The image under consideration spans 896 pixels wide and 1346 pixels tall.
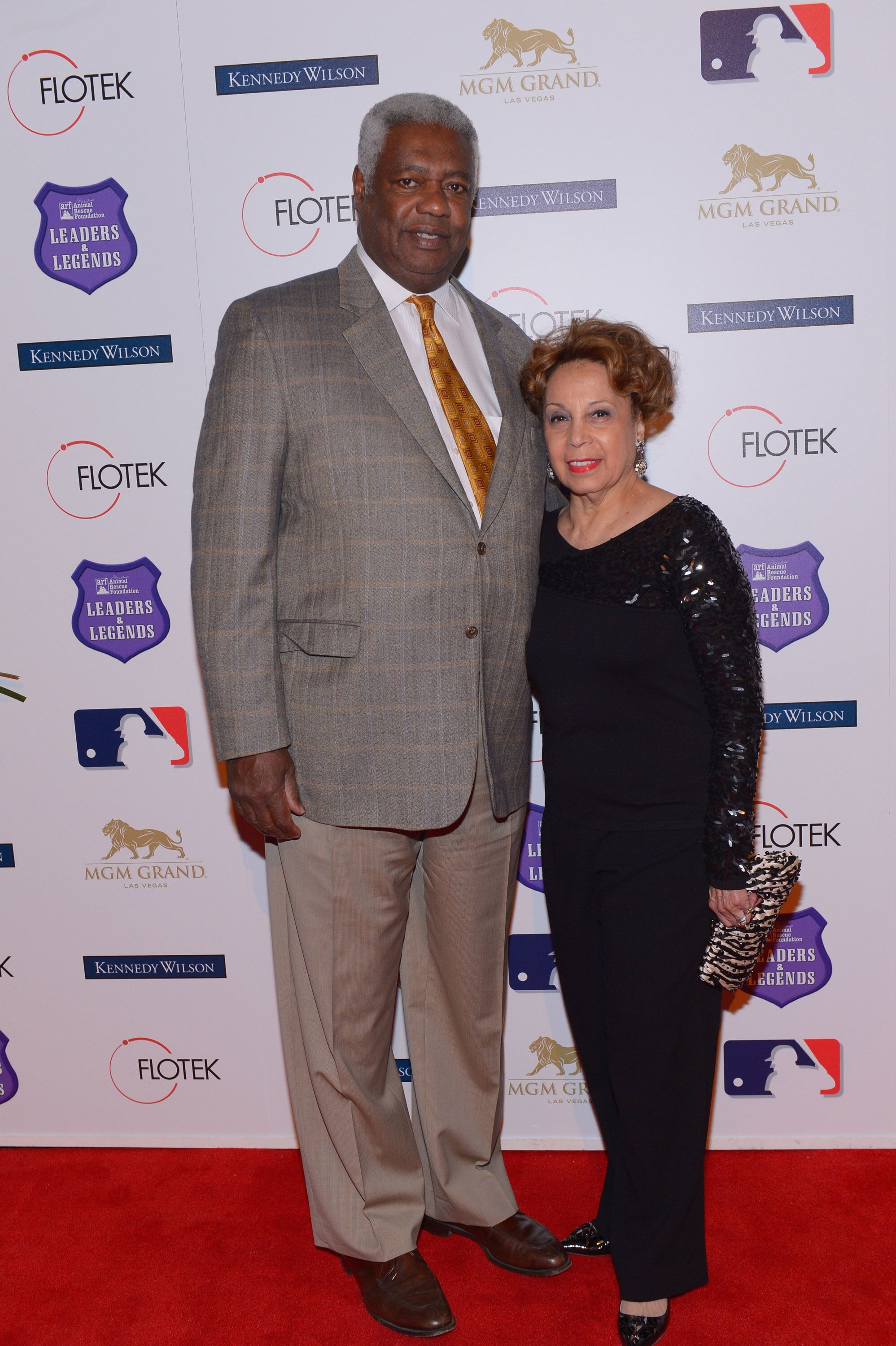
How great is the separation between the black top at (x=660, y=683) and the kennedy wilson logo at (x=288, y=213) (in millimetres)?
A: 1053

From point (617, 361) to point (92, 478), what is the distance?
1358mm

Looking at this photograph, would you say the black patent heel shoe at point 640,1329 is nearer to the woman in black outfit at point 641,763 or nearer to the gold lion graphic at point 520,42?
the woman in black outfit at point 641,763

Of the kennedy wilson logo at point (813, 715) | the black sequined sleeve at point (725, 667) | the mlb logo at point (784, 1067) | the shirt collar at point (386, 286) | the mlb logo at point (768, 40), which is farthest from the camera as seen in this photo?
the mlb logo at point (784, 1067)

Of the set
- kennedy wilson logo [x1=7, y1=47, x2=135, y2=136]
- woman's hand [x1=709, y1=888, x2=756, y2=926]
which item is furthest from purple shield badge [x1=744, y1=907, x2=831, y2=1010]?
kennedy wilson logo [x1=7, y1=47, x2=135, y2=136]

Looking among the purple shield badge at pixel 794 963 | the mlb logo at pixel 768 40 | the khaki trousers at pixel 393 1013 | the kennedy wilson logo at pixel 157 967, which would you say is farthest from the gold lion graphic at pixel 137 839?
the mlb logo at pixel 768 40

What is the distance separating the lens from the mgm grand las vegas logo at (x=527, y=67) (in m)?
2.30

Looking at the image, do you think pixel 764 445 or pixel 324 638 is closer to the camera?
pixel 324 638

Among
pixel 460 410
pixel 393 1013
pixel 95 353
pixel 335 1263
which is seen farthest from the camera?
pixel 95 353

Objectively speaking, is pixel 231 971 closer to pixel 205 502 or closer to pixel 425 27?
pixel 205 502

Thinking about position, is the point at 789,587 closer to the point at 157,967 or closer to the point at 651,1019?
the point at 651,1019

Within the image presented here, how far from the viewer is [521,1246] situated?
2162mm

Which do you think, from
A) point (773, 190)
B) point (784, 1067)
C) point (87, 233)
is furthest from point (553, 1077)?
point (87, 233)

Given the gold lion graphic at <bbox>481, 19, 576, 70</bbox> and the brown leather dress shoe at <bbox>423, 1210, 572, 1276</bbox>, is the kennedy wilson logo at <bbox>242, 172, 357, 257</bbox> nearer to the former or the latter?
the gold lion graphic at <bbox>481, 19, 576, 70</bbox>

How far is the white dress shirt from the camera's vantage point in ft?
6.48
